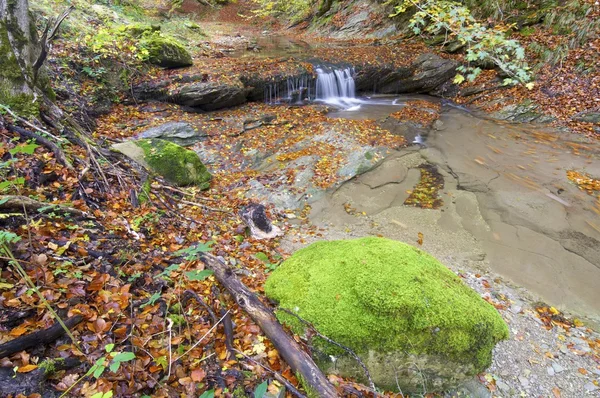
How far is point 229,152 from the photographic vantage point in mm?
8539

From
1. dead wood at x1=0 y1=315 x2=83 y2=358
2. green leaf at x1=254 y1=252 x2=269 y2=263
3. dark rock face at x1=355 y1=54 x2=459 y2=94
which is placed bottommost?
green leaf at x1=254 y1=252 x2=269 y2=263

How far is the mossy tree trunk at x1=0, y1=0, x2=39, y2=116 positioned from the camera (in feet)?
15.0

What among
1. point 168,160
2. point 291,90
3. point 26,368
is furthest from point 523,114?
point 26,368

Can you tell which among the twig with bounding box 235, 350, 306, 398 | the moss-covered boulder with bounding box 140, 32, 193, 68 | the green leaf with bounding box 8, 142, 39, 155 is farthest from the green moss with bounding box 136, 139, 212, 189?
the moss-covered boulder with bounding box 140, 32, 193, 68

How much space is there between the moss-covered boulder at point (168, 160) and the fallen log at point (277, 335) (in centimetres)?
349

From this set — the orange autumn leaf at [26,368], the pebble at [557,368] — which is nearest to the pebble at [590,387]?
→ the pebble at [557,368]

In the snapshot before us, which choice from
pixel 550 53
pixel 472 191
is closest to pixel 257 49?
pixel 550 53

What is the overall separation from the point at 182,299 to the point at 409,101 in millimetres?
12740

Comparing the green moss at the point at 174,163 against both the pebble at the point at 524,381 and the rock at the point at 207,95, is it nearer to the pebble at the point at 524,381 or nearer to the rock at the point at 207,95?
the rock at the point at 207,95

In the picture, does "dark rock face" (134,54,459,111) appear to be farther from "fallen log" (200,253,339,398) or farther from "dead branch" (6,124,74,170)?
"fallen log" (200,253,339,398)

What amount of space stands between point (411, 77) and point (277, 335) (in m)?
14.0

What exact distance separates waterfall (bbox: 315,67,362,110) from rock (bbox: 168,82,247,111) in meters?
3.60

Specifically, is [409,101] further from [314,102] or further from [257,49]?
[257,49]

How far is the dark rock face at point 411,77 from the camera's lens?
13.7m
